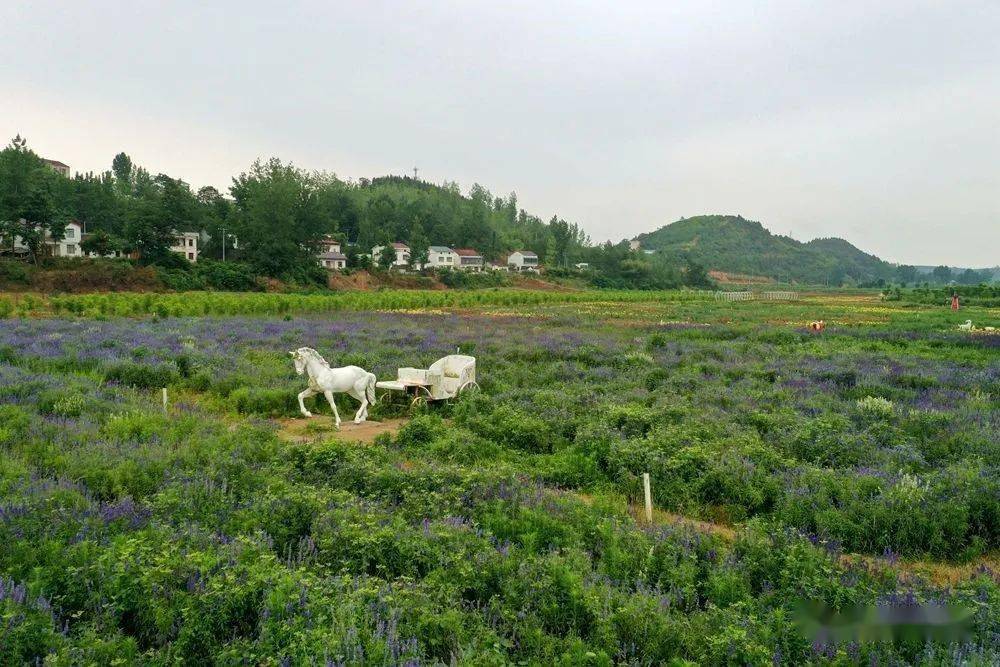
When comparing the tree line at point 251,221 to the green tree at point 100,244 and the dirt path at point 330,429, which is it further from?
the dirt path at point 330,429

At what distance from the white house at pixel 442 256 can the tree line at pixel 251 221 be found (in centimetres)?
995

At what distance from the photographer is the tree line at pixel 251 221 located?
208ft

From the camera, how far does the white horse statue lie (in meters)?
11.9

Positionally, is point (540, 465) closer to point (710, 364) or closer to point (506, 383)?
point (506, 383)

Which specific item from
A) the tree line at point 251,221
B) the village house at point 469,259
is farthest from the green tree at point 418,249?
the village house at point 469,259

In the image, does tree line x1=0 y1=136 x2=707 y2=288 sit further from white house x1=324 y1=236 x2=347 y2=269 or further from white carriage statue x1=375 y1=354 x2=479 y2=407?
white carriage statue x1=375 y1=354 x2=479 y2=407

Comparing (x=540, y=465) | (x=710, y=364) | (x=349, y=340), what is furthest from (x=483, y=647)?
(x=349, y=340)

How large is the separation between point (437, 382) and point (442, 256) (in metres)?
115

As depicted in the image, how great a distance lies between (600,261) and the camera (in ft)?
472

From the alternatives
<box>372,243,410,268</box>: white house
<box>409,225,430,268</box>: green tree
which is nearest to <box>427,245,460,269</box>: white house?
<box>372,243,410,268</box>: white house

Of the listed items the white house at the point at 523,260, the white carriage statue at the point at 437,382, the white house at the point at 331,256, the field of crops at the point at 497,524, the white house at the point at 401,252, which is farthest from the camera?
the white house at the point at 523,260

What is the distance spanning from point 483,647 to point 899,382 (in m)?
15.5

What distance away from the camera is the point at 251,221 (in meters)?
81.3

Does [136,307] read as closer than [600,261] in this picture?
Yes
